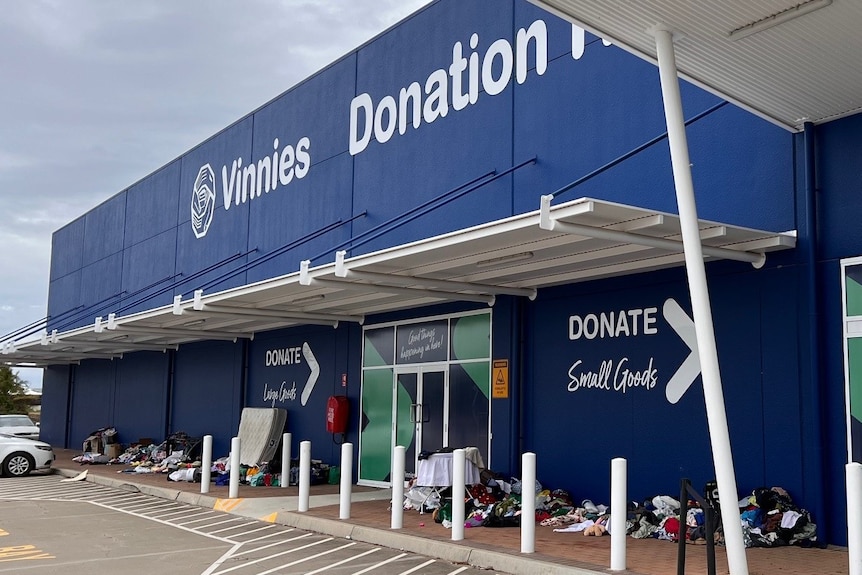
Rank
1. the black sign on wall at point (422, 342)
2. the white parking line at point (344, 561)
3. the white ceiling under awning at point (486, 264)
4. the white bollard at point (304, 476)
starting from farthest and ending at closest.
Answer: the black sign on wall at point (422, 342)
the white bollard at point (304, 476)
the white ceiling under awning at point (486, 264)
the white parking line at point (344, 561)

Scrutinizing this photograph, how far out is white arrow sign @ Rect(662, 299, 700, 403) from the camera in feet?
39.7

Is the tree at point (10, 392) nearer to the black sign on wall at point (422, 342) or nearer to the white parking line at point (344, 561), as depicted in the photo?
the black sign on wall at point (422, 342)

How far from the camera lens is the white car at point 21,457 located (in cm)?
2266

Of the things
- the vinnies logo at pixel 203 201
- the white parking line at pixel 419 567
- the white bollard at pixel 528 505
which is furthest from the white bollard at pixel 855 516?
the vinnies logo at pixel 203 201

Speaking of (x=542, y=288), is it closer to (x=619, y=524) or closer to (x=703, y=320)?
(x=619, y=524)

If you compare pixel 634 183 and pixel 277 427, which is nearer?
pixel 634 183

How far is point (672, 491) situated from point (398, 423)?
272 inches

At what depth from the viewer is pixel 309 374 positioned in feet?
68.5

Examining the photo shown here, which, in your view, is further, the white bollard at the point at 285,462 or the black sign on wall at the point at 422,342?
the white bollard at the point at 285,462

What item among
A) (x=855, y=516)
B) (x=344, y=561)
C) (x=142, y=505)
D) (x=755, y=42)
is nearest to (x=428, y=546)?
(x=344, y=561)

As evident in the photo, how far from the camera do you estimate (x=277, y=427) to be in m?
20.9

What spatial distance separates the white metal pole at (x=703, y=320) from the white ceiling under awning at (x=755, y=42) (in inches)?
14.0

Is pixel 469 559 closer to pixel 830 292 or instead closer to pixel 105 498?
pixel 830 292

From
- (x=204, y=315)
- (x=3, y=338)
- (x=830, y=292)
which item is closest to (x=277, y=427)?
(x=204, y=315)
